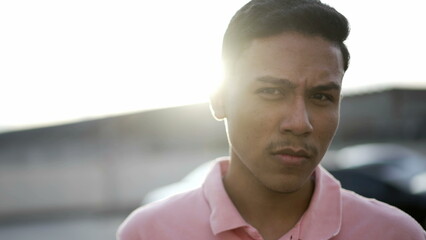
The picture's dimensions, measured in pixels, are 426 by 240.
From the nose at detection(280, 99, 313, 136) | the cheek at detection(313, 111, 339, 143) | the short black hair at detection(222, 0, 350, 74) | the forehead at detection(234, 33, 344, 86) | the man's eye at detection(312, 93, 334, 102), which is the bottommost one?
the cheek at detection(313, 111, 339, 143)

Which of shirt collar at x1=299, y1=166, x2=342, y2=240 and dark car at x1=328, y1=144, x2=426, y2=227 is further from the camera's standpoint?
dark car at x1=328, y1=144, x2=426, y2=227

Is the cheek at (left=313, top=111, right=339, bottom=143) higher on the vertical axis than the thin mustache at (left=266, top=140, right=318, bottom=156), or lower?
higher

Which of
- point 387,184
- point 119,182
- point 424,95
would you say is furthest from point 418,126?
point 387,184

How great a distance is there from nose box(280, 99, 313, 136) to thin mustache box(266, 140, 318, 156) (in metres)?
0.04

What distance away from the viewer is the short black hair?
2523 millimetres

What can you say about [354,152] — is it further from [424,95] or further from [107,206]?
[424,95]

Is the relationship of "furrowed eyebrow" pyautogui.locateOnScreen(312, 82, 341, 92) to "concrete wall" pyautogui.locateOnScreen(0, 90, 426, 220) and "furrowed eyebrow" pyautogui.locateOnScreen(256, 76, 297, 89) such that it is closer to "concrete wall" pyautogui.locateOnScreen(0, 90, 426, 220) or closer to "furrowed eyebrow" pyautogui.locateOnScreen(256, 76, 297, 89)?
"furrowed eyebrow" pyautogui.locateOnScreen(256, 76, 297, 89)

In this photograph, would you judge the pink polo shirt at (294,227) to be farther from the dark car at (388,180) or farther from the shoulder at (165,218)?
the dark car at (388,180)

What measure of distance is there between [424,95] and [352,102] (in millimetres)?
3109

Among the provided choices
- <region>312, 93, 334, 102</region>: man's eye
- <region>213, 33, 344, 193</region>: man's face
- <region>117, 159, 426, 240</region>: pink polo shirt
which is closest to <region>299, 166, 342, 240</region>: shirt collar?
<region>117, 159, 426, 240</region>: pink polo shirt

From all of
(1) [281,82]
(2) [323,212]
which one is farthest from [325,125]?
(2) [323,212]

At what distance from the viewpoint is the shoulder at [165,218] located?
8.70 feet

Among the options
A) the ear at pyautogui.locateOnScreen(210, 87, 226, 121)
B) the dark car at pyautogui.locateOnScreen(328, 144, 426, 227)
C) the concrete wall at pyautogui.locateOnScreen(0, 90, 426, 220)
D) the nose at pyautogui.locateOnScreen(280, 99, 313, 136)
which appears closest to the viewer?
the nose at pyautogui.locateOnScreen(280, 99, 313, 136)

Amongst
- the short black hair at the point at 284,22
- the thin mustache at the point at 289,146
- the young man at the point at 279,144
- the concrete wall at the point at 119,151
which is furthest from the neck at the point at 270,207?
the concrete wall at the point at 119,151
